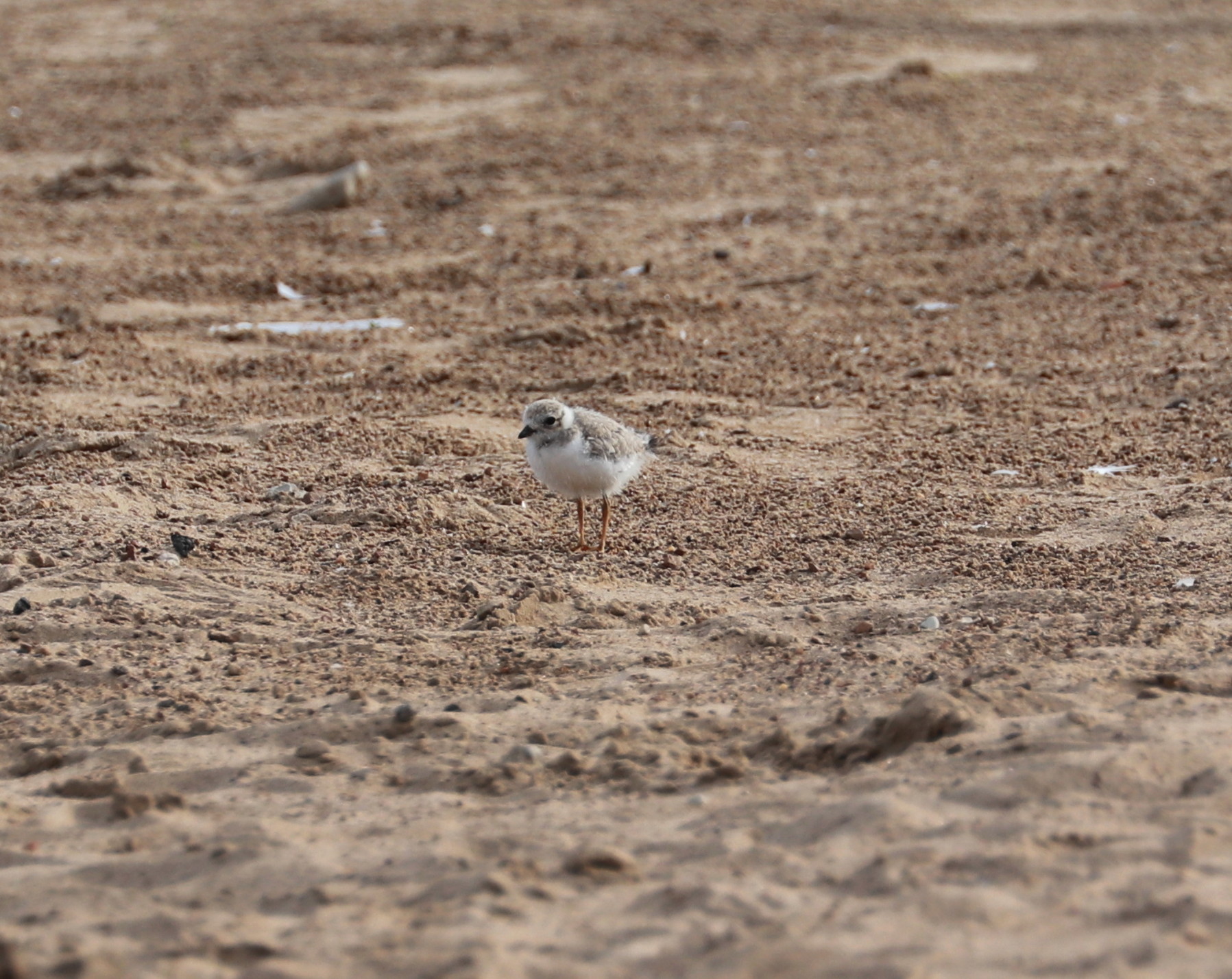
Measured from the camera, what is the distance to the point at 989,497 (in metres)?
6.43

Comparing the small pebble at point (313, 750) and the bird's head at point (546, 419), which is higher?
the bird's head at point (546, 419)

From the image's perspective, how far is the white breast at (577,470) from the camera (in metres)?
5.94

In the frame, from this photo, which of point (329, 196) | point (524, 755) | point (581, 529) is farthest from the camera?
point (329, 196)

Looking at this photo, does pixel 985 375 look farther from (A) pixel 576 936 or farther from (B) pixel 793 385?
(A) pixel 576 936

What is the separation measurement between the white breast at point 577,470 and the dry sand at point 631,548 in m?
0.28

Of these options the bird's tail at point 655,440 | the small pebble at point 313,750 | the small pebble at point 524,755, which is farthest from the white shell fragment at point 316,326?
the small pebble at point 524,755

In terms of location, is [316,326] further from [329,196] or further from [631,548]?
[631,548]

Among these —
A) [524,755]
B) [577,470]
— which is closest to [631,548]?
[577,470]

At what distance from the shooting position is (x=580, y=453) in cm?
593

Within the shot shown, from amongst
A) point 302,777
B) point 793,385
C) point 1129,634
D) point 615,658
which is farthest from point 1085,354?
point 302,777

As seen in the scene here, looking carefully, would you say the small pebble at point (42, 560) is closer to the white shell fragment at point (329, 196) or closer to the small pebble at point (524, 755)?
the small pebble at point (524, 755)

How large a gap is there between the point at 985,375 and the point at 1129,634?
370cm

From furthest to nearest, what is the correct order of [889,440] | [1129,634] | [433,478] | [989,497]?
[889,440] < [433,478] < [989,497] < [1129,634]

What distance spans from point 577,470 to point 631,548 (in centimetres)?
45
